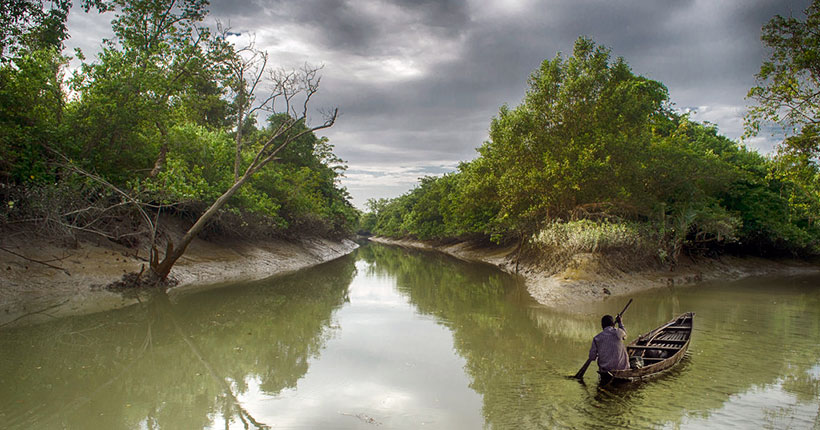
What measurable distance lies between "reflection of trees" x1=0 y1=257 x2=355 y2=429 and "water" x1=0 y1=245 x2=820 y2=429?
0.13 feet

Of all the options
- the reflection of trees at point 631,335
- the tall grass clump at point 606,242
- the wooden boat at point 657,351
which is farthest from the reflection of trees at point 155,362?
the tall grass clump at point 606,242

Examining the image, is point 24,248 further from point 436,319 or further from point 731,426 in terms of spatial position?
point 731,426

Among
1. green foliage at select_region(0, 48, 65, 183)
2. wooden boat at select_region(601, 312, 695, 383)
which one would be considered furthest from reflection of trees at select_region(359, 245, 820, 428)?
green foliage at select_region(0, 48, 65, 183)

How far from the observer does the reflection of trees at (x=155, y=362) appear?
655 cm

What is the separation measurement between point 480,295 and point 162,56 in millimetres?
17835

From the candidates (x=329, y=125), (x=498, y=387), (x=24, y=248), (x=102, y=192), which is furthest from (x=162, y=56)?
(x=498, y=387)

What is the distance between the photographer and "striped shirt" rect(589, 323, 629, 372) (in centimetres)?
768

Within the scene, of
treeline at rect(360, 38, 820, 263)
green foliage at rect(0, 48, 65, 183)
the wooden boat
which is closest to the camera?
the wooden boat

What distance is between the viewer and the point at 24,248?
15.2 m

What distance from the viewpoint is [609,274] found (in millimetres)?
20453

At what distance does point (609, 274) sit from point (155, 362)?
1859 centimetres

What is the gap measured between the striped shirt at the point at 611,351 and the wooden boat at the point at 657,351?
0.11 m

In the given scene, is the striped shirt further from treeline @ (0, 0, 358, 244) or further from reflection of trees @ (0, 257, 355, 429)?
treeline @ (0, 0, 358, 244)

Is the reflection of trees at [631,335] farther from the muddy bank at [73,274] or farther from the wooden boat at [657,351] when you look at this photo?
the muddy bank at [73,274]
